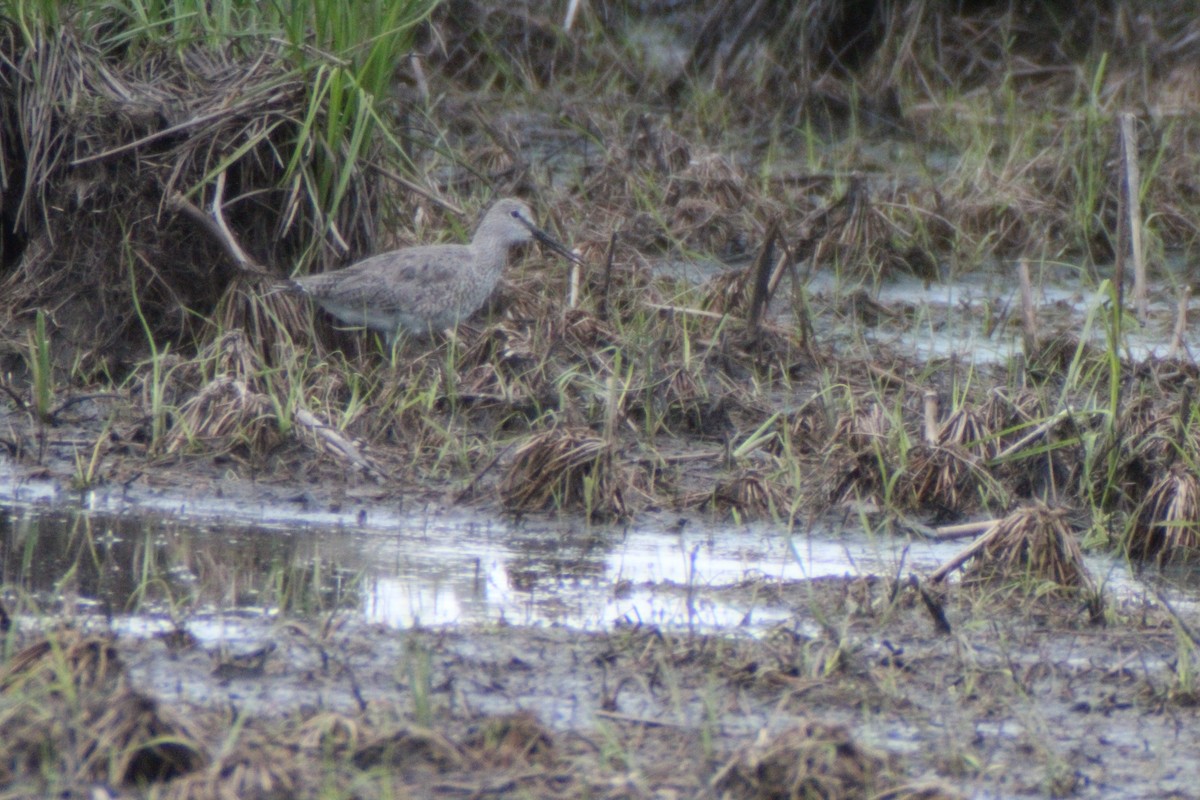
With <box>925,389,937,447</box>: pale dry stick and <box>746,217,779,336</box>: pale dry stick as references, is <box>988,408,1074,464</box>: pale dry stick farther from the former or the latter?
<box>746,217,779,336</box>: pale dry stick

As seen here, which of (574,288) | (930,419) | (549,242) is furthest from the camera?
(549,242)

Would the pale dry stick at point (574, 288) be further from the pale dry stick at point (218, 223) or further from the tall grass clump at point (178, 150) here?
the pale dry stick at point (218, 223)

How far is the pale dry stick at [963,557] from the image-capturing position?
16.3 ft

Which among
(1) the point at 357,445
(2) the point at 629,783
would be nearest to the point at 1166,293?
(1) the point at 357,445

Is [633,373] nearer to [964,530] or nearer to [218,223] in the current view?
[218,223]

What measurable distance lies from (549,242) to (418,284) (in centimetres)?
103

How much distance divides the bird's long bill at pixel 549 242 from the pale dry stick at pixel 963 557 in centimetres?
335

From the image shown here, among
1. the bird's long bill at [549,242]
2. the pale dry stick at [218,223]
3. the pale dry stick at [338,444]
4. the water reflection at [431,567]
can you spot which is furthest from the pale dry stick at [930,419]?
the pale dry stick at [218,223]

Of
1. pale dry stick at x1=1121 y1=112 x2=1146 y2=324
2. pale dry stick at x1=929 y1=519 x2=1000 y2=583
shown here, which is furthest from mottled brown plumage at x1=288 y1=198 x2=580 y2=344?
pale dry stick at x1=929 y1=519 x2=1000 y2=583

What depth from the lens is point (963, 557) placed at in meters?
4.96

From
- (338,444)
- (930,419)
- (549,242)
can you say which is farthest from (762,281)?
(338,444)

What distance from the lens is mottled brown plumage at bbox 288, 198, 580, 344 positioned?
704 cm

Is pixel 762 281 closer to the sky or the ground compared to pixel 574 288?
closer to the sky

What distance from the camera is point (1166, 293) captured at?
8930mm
